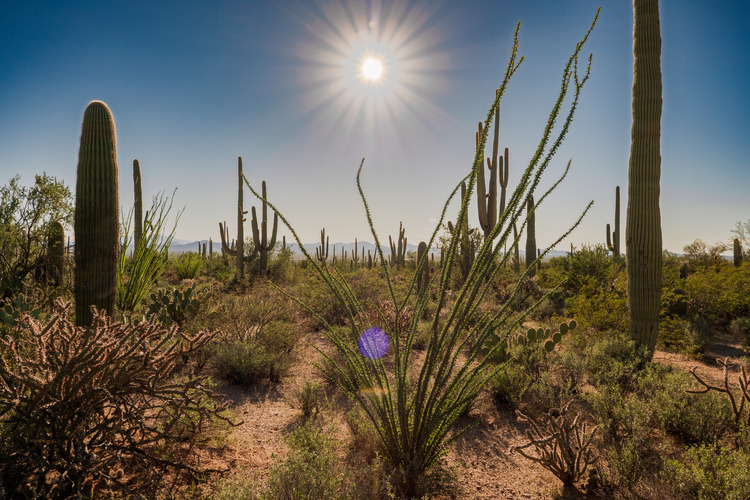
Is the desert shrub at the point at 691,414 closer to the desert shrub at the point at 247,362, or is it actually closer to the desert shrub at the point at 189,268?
the desert shrub at the point at 247,362

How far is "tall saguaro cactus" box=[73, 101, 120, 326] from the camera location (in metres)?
4.12

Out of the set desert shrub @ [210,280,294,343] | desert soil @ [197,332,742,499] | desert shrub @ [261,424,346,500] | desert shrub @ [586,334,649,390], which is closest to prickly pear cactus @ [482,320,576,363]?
desert shrub @ [586,334,649,390]

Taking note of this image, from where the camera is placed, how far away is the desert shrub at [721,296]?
7676 mm

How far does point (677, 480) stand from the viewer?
2.58 meters

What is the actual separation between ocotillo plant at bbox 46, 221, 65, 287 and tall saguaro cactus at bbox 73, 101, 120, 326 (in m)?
3.19

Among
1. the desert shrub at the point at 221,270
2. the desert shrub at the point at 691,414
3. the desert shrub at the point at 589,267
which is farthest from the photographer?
the desert shrub at the point at 221,270

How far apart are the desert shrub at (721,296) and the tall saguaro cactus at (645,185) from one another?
4.03m

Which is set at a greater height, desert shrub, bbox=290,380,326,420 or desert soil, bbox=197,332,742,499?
desert shrub, bbox=290,380,326,420

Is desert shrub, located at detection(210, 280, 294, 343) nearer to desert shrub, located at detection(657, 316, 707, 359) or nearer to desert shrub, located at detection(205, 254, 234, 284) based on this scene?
desert shrub, located at detection(657, 316, 707, 359)

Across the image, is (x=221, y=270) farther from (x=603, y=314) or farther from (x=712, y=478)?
(x=712, y=478)

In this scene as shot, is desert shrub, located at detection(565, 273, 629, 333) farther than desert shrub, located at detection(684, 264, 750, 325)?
No

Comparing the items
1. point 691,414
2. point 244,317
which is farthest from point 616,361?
point 244,317

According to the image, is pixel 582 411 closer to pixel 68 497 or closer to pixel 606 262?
pixel 68 497

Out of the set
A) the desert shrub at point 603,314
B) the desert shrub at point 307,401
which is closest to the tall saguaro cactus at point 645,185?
the desert shrub at point 603,314
